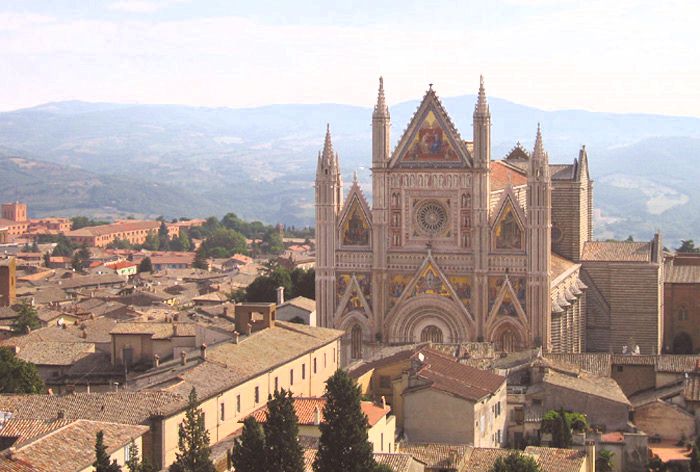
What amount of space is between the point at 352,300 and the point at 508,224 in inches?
302

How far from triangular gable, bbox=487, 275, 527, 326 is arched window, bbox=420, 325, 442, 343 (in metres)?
2.55

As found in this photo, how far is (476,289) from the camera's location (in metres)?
62.8

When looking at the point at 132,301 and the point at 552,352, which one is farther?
the point at 132,301

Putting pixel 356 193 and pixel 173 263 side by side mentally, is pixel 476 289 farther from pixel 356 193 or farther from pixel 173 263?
pixel 173 263

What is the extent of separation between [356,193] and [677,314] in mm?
20799

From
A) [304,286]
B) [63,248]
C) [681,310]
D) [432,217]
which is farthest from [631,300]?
[63,248]

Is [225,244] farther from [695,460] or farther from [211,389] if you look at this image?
[695,460]

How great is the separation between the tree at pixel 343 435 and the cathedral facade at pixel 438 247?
27.4 metres

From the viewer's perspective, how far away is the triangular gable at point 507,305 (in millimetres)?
62062

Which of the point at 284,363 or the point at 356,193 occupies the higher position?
the point at 356,193

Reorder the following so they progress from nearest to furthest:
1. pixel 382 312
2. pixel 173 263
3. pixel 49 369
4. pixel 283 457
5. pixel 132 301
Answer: pixel 283 457 → pixel 49 369 → pixel 382 312 → pixel 132 301 → pixel 173 263

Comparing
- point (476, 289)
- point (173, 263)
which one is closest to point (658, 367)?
point (476, 289)

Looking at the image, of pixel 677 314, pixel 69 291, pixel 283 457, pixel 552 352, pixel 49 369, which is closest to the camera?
pixel 283 457

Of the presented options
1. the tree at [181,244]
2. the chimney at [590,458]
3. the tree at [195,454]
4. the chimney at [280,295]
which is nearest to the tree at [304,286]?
the chimney at [280,295]
